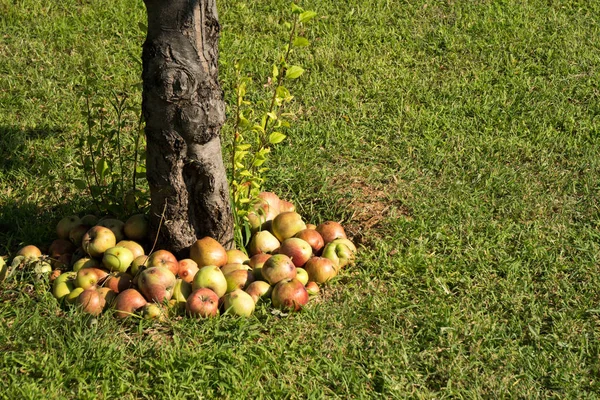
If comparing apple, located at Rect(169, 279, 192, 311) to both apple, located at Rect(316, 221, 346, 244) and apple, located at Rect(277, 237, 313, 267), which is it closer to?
apple, located at Rect(277, 237, 313, 267)

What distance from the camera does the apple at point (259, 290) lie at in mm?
3994

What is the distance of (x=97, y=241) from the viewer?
4.10 meters

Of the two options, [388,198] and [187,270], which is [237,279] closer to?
[187,270]

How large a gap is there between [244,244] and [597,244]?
7.07 feet

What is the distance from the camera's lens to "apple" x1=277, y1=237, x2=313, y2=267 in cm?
427

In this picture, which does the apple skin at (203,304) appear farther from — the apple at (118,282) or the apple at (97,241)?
the apple at (97,241)

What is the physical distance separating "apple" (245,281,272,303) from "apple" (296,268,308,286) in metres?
0.19

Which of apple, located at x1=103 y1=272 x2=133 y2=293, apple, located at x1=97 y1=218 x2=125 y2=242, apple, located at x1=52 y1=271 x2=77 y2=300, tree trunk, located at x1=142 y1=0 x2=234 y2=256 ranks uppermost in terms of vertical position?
tree trunk, located at x1=142 y1=0 x2=234 y2=256

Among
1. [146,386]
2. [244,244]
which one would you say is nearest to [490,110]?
[244,244]

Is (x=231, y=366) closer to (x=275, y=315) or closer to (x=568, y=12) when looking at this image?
(x=275, y=315)

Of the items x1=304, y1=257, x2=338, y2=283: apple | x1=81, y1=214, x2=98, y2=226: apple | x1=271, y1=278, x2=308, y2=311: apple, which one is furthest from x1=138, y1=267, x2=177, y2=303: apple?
x1=304, y1=257, x2=338, y2=283: apple

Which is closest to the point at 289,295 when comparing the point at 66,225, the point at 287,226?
the point at 287,226

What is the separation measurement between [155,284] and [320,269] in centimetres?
95

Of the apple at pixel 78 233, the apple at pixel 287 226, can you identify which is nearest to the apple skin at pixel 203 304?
the apple at pixel 287 226
